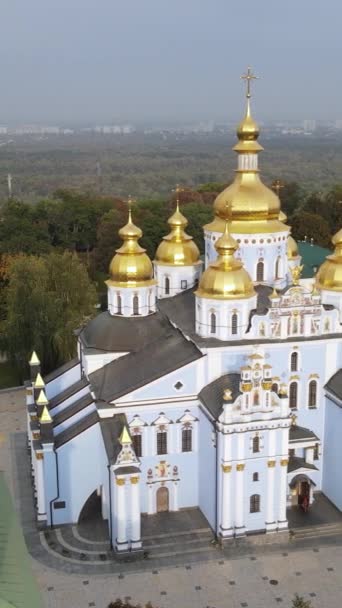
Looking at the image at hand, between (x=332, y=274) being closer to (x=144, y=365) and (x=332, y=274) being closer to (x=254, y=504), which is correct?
(x=144, y=365)

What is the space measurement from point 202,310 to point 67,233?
28779mm

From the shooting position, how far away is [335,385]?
1672cm

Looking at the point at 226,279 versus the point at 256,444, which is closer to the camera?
the point at 256,444

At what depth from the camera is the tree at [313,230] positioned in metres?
41.9

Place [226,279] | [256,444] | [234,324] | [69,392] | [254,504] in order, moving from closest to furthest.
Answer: [256,444] < [254,504] < [226,279] < [234,324] < [69,392]

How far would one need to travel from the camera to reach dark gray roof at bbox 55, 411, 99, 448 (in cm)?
1612

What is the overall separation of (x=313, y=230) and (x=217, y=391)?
28098 mm

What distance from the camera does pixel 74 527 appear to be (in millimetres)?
16359

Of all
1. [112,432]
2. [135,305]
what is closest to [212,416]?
[112,432]

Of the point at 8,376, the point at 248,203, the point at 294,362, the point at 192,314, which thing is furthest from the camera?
the point at 8,376

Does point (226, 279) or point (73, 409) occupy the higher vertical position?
point (226, 279)

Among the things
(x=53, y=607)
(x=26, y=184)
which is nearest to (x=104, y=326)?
(x=53, y=607)

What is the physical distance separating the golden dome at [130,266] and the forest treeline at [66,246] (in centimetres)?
662

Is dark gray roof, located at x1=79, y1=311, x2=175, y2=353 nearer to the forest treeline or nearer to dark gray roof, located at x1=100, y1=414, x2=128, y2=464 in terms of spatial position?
dark gray roof, located at x1=100, y1=414, x2=128, y2=464
